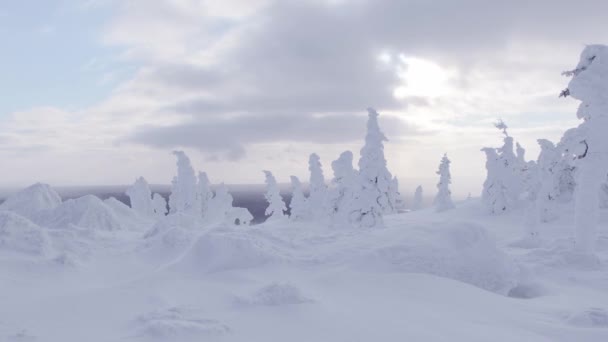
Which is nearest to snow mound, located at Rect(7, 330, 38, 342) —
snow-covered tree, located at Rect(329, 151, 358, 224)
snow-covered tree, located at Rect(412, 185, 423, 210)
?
snow-covered tree, located at Rect(329, 151, 358, 224)

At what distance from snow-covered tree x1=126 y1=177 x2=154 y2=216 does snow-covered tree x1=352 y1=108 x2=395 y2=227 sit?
37.2 meters

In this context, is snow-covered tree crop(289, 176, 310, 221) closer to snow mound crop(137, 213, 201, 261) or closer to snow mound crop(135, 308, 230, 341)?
snow mound crop(137, 213, 201, 261)

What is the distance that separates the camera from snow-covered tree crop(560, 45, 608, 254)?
20.1 metres

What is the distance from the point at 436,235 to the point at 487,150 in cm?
3643

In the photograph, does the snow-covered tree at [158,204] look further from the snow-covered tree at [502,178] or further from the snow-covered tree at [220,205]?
the snow-covered tree at [502,178]

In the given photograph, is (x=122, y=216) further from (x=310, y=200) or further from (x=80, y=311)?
(x=80, y=311)

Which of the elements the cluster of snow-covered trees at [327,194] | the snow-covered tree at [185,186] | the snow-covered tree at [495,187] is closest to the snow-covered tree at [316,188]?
the cluster of snow-covered trees at [327,194]

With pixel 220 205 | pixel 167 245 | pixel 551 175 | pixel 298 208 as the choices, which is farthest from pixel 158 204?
pixel 551 175

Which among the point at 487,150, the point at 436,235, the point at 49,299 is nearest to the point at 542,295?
the point at 436,235

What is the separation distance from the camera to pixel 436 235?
52.1 ft

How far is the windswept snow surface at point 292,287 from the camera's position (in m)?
9.11

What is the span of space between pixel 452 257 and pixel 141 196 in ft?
181

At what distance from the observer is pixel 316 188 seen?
Result: 57.3m

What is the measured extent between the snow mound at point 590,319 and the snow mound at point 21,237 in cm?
1608
